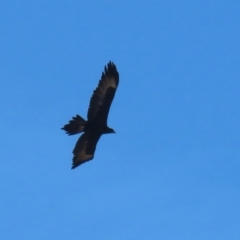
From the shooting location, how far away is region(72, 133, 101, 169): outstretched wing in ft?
163

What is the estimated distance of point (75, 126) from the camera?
48.2m

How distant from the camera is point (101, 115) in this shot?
4859 cm

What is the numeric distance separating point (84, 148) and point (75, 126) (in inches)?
75.7

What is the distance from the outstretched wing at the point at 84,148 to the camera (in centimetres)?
4962

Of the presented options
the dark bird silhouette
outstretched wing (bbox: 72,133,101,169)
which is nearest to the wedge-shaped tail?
the dark bird silhouette

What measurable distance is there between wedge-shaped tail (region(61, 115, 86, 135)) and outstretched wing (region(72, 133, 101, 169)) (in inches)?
45.2

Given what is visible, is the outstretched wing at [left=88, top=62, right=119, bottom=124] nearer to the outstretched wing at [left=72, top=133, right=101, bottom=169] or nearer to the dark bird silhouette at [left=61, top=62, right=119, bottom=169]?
the dark bird silhouette at [left=61, top=62, right=119, bottom=169]

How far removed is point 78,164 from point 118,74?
12.6ft

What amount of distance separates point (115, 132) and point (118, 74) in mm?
2421

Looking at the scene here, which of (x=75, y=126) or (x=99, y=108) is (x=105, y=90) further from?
(x=75, y=126)

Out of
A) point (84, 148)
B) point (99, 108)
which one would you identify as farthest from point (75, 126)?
point (84, 148)

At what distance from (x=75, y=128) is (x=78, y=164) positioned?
80.7 inches

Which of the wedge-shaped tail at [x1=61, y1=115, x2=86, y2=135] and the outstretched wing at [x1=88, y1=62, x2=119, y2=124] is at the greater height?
the outstretched wing at [x1=88, y1=62, x2=119, y2=124]

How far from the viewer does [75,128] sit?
48.2 m
